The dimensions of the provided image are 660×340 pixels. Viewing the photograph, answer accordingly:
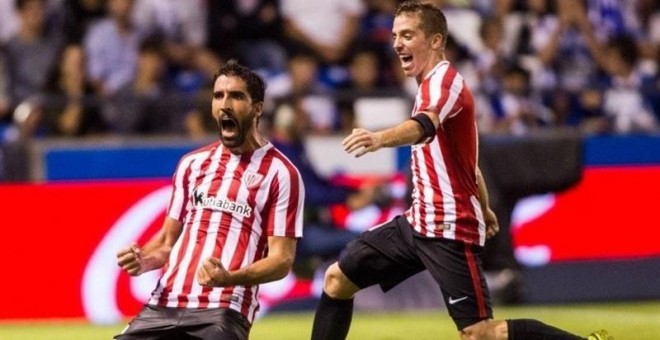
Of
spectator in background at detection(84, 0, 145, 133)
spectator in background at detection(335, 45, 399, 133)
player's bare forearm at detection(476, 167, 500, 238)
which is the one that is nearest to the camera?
player's bare forearm at detection(476, 167, 500, 238)

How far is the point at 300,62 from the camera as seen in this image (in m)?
14.2

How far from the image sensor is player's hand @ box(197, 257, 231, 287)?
5742 mm

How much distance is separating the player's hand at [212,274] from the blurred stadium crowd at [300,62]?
7.31 metres

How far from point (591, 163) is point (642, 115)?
2289 millimetres

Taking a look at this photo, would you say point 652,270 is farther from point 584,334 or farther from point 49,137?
point 49,137

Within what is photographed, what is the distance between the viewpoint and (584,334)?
10039 millimetres

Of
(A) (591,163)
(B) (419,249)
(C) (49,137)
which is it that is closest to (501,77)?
(A) (591,163)

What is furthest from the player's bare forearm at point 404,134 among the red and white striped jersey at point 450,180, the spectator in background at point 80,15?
the spectator in background at point 80,15

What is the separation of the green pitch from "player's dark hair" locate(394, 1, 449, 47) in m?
3.43

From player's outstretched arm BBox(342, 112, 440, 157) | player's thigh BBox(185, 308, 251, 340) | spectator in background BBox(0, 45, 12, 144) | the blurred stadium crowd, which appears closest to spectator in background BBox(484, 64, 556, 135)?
the blurred stadium crowd

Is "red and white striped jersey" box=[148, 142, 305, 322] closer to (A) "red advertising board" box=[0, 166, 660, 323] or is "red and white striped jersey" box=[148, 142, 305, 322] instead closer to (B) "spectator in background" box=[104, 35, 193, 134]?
(A) "red advertising board" box=[0, 166, 660, 323]

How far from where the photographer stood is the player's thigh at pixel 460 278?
7.05m

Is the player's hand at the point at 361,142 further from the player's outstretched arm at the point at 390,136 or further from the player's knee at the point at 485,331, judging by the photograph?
the player's knee at the point at 485,331

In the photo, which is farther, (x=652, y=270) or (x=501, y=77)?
(x=501, y=77)
